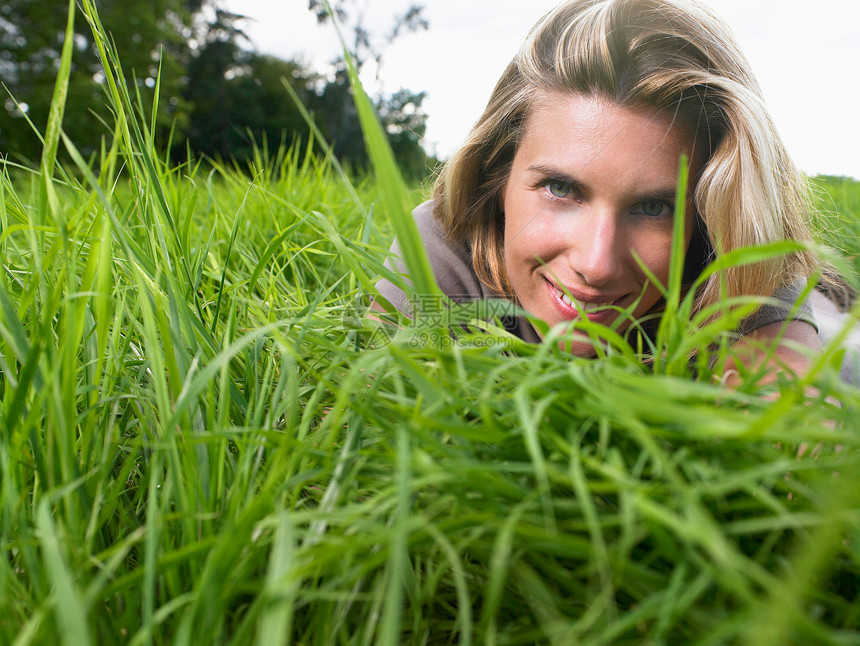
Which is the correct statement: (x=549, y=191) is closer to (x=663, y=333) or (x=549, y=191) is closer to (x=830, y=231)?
(x=663, y=333)

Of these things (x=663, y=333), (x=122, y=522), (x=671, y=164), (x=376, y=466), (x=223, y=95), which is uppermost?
(x=223, y=95)

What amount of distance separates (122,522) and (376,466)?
0.29 m

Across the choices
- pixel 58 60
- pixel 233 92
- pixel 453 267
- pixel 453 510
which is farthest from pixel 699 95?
pixel 233 92

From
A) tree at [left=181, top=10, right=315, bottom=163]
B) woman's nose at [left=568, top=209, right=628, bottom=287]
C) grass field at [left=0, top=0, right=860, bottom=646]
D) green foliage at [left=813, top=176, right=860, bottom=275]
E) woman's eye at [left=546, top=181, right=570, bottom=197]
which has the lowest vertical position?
grass field at [left=0, top=0, right=860, bottom=646]

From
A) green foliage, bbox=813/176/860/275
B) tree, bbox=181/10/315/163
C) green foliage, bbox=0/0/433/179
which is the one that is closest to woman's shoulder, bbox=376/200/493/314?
green foliage, bbox=813/176/860/275

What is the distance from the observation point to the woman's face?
3.45 feet

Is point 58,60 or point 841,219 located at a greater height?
point 58,60

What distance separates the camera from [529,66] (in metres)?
1.33

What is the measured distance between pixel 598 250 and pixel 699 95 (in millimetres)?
442

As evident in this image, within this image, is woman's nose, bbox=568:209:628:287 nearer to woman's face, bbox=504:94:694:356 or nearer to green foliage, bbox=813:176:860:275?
woman's face, bbox=504:94:694:356

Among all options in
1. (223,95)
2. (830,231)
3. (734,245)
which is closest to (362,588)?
(734,245)

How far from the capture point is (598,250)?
1037 millimetres

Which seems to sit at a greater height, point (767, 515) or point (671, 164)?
point (671, 164)

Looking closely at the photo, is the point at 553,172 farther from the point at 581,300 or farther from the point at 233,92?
the point at 233,92
